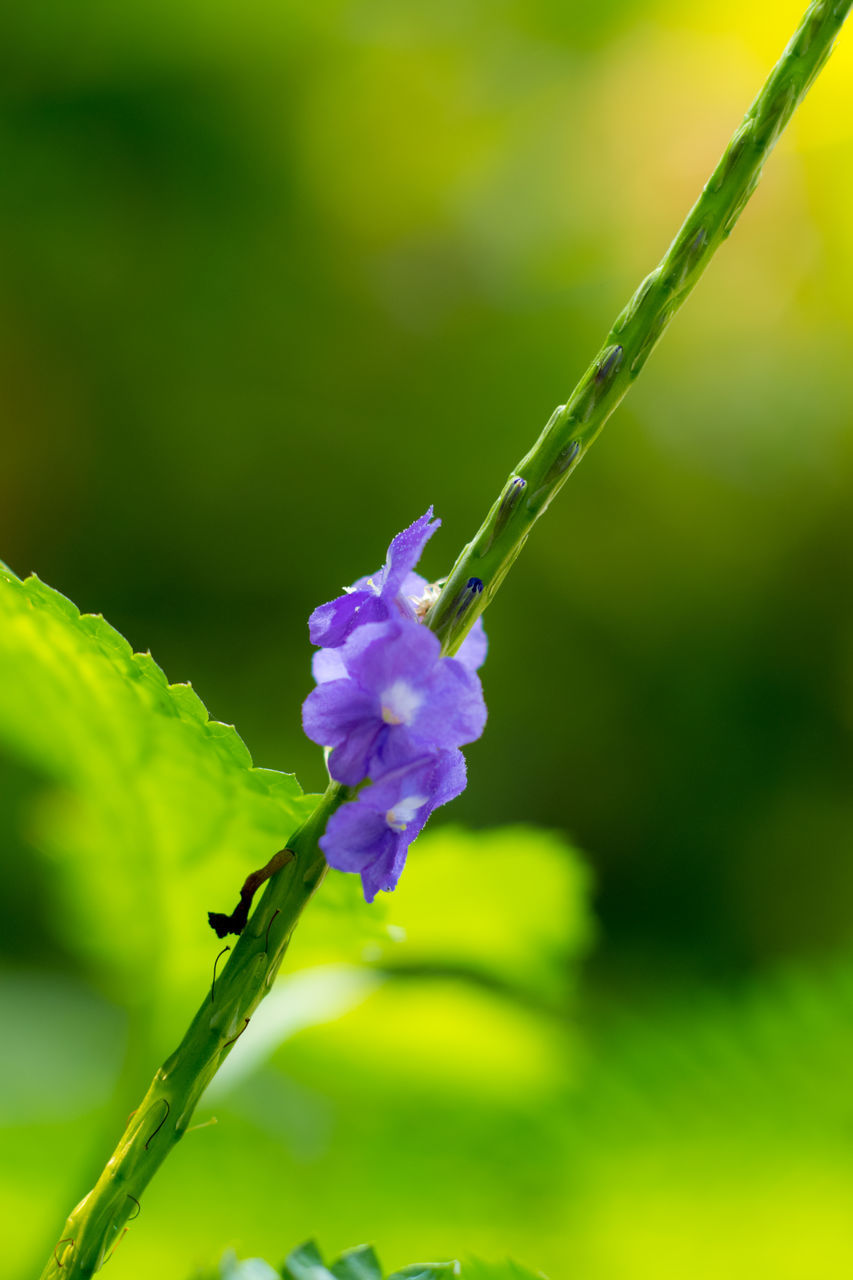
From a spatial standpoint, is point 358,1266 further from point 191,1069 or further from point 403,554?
point 403,554

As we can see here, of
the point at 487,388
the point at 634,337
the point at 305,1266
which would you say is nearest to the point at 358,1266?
the point at 305,1266

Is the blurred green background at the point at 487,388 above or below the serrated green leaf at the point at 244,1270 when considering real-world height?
above

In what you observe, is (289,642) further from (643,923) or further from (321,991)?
(321,991)

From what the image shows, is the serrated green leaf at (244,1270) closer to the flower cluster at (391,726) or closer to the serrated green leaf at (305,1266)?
the serrated green leaf at (305,1266)

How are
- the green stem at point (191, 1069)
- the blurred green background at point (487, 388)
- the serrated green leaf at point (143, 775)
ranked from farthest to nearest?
the blurred green background at point (487, 388)
the serrated green leaf at point (143, 775)
the green stem at point (191, 1069)

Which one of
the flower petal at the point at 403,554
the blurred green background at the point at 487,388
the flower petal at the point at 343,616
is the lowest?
the flower petal at the point at 343,616

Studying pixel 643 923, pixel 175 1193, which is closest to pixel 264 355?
pixel 643 923

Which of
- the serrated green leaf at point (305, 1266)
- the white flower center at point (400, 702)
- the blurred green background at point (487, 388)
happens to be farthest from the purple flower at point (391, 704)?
the blurred green background at point (487, 388)
